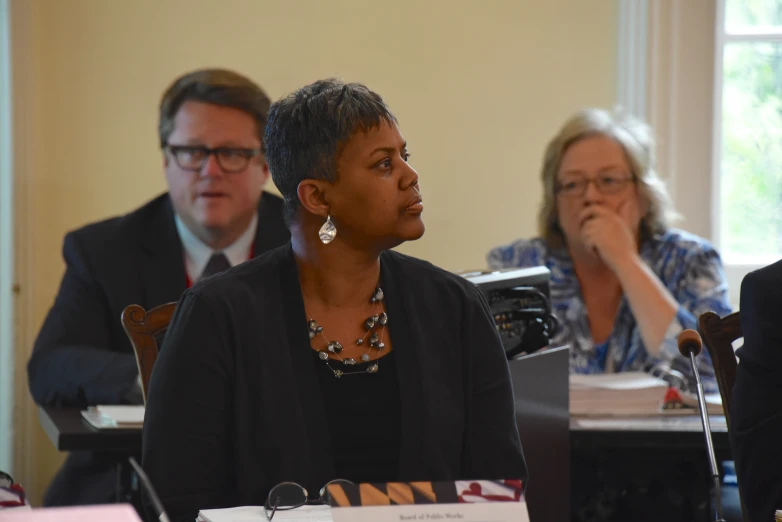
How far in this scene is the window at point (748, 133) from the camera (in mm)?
3561

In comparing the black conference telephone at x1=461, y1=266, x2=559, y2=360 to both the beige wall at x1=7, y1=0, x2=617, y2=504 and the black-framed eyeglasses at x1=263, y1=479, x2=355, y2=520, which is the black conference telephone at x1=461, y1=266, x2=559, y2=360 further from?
the beige wall at x1=7, y1=0, x2=617, y2=504

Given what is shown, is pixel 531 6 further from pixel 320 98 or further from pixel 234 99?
pixel 320 98

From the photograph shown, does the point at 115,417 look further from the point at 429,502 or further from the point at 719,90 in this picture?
the point at 719,90

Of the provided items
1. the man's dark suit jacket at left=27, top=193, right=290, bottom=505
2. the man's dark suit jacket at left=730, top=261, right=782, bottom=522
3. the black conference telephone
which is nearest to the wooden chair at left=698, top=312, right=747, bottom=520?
the man's dark suit jacket at left=730, top=261, right=782, bottom=522

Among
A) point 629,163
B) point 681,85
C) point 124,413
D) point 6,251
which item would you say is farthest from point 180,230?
point 681,85

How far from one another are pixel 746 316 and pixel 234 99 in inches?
59.1

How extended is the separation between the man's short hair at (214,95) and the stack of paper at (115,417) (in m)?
0.80

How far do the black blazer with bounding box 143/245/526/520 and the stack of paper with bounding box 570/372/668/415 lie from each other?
71 centimetres

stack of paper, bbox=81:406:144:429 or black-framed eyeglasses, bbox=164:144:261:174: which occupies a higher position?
black-framed eyeglasses, bbox=164:144:261:174

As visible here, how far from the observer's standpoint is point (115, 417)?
6.84ft

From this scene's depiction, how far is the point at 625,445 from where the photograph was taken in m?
2.08

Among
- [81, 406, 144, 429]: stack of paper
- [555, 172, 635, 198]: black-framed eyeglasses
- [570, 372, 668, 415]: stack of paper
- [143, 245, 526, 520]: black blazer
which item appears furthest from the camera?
[555, 172, 635, 198]: black-framed eyeglasses

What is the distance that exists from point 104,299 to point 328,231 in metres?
1.18

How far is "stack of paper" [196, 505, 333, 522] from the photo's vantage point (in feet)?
3.92
